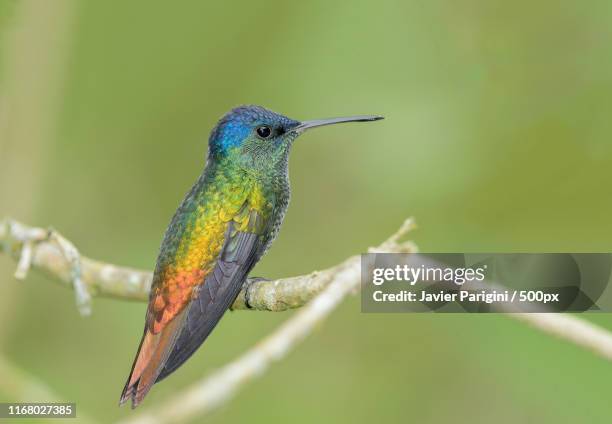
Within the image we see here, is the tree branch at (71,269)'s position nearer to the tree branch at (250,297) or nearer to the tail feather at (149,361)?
the tree branch at (250,297)

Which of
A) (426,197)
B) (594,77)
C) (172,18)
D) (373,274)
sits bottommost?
(373,274)

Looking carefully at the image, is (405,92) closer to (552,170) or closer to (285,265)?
(552,170)

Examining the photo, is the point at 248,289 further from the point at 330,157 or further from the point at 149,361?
the point at 330,157

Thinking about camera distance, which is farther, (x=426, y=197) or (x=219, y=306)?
(x=426, y=197)

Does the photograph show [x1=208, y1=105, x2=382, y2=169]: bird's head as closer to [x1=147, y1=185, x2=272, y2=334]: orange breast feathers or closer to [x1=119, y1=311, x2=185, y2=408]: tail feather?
[x1=147, y1=185, x2=272, y2=334]: orange breast feathers

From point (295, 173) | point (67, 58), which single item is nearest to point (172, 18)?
point (67, 58)

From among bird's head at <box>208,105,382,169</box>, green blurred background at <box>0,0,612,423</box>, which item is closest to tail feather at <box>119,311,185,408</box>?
bird's head at <box>208,105,382,169</box>
